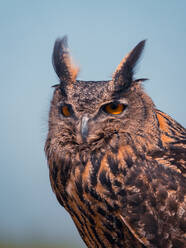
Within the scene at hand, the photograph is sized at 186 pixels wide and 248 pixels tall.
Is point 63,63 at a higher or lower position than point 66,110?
higher

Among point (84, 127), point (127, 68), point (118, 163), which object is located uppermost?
point (127, 68)

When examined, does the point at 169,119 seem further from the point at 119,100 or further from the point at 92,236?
the point at 92,236

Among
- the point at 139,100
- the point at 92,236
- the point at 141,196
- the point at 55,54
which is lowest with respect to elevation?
the point at 92,236

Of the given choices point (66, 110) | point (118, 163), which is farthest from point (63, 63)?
point (118, 163)

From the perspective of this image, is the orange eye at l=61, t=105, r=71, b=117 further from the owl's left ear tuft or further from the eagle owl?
the owl's left ear tuft

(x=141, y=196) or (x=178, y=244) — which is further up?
(x=141, y=196)

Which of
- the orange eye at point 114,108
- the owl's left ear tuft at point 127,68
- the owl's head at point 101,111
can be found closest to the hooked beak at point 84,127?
the owl's head at point 101,111

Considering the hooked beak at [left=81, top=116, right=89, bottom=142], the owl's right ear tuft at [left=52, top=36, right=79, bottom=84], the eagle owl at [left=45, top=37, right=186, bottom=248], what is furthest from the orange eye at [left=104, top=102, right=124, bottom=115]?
the owl's right ear tuft at [left=52, top=36, right=79, bottom=84]

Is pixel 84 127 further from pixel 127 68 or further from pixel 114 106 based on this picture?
pixel 127 68

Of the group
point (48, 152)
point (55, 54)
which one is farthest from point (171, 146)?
point (55, 54)
